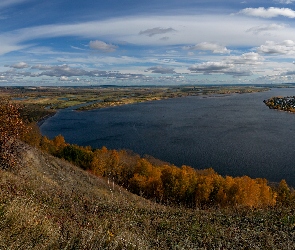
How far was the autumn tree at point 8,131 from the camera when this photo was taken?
37.7 ft

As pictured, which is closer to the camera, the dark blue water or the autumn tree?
the autumn tree

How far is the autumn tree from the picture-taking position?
11500 mm

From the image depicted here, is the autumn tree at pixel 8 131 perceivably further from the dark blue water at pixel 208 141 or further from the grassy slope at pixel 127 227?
the dark blue water at pixel 208 141

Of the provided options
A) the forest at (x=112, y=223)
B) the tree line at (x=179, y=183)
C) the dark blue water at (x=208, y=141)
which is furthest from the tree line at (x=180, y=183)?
the forest at (x=112, y=223)

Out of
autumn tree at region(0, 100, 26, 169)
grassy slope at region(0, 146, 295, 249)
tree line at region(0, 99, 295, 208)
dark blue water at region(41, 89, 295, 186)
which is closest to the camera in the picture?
grassy slope at region(0, 146, 295, 249)

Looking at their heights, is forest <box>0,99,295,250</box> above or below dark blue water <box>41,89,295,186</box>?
above

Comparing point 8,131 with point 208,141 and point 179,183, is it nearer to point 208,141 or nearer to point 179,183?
point 179,183

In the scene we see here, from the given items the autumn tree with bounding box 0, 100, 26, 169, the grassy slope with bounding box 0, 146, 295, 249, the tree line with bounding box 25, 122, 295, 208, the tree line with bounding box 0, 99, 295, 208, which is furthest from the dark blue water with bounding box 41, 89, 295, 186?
the grassy slope with bounding box 0, 146, 295, 249

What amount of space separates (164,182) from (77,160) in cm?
1238

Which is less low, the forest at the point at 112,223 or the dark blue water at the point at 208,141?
the forest at the point at 112,223

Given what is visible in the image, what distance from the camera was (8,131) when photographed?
38.2 ft

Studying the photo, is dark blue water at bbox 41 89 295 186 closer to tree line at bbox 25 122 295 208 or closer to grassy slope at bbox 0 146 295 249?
tree line at bbox 25 122 295 208

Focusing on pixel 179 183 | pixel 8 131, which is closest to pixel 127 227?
pixel 8 131

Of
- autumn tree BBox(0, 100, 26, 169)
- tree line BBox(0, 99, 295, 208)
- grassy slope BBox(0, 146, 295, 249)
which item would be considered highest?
autumn tree BBox(0, 100, 26, 169)
